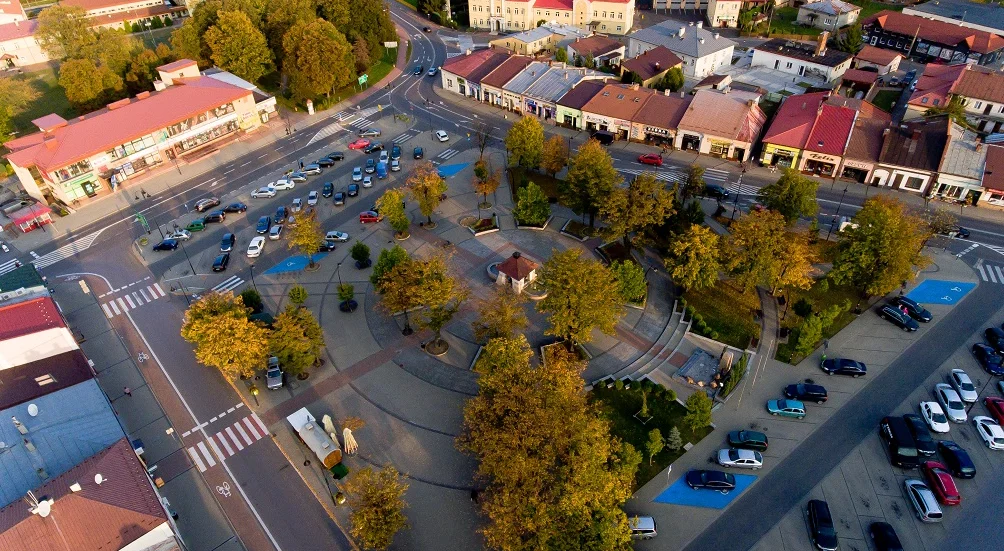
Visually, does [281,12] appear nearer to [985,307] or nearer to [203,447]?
[203,447]

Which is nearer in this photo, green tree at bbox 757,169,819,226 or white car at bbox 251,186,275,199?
green tree at bbox 757,169,819,226

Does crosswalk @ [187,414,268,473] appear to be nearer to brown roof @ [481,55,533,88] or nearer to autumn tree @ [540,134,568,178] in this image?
autumn tree @ [540,134,568,178]

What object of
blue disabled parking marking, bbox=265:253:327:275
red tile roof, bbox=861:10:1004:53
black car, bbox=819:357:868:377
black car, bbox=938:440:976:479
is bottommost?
black car, bbox=938:440:976:479

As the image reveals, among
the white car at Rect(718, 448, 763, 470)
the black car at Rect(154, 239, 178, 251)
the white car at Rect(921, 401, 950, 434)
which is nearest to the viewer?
the white car at Rect(718, 448, 763, 470)

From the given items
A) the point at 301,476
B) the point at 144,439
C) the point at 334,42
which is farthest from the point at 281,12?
the point at 301,476

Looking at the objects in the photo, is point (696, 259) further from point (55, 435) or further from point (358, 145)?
point (55, 435)

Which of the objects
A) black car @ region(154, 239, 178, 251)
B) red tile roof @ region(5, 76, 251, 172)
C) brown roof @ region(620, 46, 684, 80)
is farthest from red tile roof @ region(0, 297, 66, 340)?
brown roof @ region(620, 46, 684, 80)
